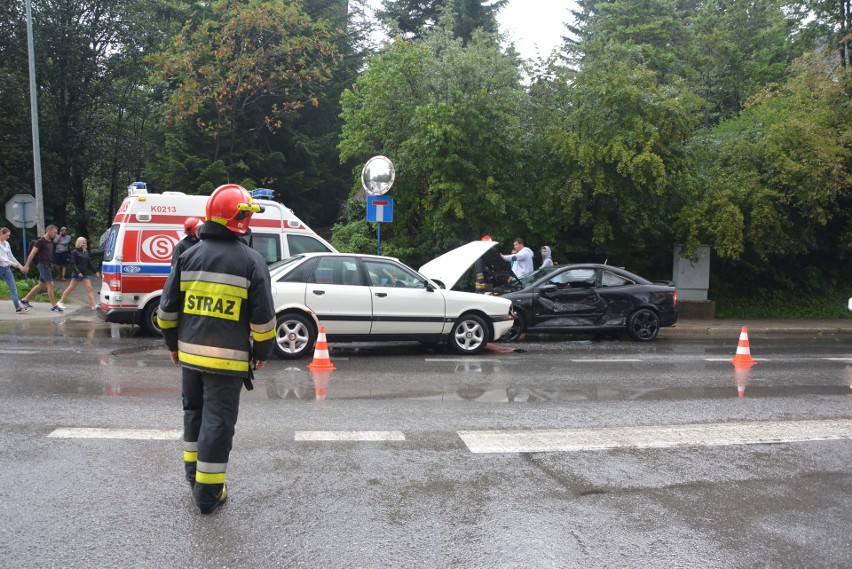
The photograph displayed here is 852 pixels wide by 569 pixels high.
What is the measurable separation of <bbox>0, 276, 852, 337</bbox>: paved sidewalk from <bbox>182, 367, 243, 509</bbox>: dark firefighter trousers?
1249cm

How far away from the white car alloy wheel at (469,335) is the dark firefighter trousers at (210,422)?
7.16 meters

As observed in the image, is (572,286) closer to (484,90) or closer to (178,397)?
(484,90)

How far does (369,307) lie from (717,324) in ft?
37.8

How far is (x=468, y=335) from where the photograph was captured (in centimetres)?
1155

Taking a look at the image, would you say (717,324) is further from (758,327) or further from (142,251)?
(142,251)

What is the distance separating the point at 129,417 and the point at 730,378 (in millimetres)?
7559

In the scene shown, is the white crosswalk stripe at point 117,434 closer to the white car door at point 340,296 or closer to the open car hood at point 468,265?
the white car door at point 340,296

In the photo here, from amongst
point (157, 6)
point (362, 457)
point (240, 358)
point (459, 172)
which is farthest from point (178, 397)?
point (157, 6)

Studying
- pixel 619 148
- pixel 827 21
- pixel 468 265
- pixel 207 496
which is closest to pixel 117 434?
pixel 207 496

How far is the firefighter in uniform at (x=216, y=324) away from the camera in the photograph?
4.37 m

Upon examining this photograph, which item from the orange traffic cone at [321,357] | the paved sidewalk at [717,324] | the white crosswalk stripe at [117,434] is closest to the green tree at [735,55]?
the paved sidewalk at [717,324]

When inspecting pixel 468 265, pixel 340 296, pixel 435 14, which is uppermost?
pixel 435 14

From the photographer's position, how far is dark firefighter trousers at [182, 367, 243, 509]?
171 inches

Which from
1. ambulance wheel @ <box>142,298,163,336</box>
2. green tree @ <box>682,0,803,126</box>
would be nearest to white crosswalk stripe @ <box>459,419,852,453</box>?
ambulance wheel @ <box>142,298,163,336</box>
